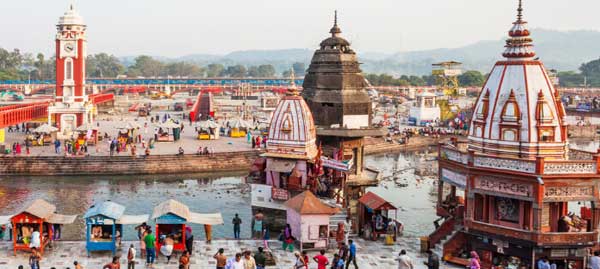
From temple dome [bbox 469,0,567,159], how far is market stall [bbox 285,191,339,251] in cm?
510

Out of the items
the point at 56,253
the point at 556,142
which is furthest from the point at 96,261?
the point at 556,142

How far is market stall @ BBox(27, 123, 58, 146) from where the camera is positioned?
47.8m

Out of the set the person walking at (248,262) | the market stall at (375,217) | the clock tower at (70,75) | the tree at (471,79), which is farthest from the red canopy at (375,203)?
the tree at (471,79)

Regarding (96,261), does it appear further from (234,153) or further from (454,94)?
(454,94)

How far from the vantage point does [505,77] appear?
20.2 metres

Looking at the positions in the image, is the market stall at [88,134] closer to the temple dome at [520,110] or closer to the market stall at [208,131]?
the market stall at [208,131]

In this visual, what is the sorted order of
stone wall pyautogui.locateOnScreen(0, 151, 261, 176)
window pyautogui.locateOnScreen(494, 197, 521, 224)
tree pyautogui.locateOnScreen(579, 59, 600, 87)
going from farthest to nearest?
1. tree pyautogui.locateOnScreen(579, 59, 600, 87)
2. stone wall pyautogui.locateOnScreen(0, 151, 261, 176)
3. window pyautogui.locateOnScreen(494, 197, 521, 224)

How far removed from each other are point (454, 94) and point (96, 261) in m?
80.6

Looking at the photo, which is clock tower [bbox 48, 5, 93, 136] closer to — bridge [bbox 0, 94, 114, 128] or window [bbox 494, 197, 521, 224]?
bridge [bbox 0, 94, 114, 128]

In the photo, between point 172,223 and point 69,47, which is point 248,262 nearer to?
point 172,223

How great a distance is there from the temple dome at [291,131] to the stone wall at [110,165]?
18.2 meters

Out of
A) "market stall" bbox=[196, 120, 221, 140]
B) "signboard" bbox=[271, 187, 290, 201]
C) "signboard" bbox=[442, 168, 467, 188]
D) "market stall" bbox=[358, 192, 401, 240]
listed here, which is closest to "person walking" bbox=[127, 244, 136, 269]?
"market stall" bbox=[358, 192, 401, 240]

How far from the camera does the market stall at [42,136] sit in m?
47.8

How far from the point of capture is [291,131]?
1041 inches
